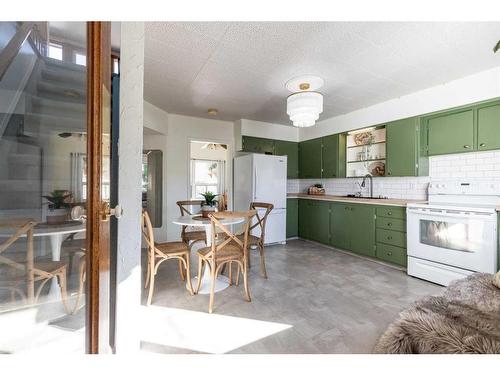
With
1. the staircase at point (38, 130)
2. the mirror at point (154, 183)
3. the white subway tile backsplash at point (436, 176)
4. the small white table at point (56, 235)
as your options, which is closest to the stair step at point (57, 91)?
the staircase at point (38, 130)

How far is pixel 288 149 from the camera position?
16.1 ft

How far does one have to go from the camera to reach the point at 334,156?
4.21 m

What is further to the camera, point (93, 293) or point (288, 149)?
point (288, 149)

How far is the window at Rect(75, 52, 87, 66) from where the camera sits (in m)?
0.82

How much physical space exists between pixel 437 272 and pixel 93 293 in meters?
3.30

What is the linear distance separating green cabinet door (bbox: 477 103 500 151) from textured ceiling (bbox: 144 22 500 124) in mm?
481

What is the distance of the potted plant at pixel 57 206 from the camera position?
85 centimetres

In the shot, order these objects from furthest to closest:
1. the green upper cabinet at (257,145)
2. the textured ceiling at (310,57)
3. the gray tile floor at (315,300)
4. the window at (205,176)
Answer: the window at (205,176) → the green upper cabinet at (257,145) → the textured ceiling at (310,57) → the gray tile floor at (315,300)

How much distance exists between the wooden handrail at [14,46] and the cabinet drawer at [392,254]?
3876 millimetres

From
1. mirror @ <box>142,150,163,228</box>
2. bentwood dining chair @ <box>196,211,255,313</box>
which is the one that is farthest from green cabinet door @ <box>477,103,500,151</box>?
mirror @ <box>142,150,163,228</box>

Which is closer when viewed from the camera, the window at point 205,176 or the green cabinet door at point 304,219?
the green cabinet door at point 304,219

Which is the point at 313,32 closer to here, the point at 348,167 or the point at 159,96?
the point at 159,96

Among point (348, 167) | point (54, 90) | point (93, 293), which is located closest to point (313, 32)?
point (54, 90)

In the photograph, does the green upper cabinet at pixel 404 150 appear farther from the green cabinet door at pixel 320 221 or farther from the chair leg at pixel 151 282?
the chair leg at pixel 151 282
